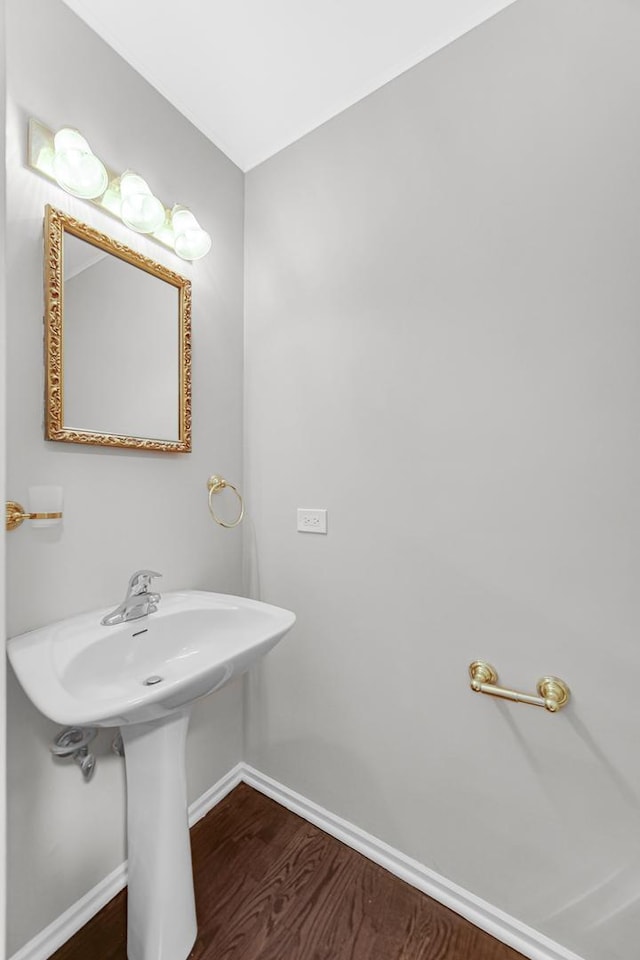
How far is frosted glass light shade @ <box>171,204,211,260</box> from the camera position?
1.35m

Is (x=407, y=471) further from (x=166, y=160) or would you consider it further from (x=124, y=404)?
(x=166, y=160)

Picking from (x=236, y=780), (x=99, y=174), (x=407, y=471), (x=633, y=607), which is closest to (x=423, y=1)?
(x=99, y=174)

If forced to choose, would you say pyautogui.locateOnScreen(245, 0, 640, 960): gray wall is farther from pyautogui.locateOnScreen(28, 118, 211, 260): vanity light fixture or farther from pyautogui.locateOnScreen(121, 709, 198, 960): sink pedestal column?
pyautogui.locateOnScreen(121, 709, 198, 960): sink pedestal column

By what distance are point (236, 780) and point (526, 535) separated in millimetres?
1465

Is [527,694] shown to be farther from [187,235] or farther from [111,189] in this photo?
[111,189]

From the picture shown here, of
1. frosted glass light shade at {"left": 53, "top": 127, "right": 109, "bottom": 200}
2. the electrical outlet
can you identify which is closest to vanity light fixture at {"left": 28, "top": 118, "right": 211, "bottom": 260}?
frosted glass light shade at {"left": 53, "top": 127, "right": 109, "bottom": 200}

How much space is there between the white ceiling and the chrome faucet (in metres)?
1.53

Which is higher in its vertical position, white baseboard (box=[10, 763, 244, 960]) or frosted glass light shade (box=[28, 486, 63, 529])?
frosted glass light shade (box=[28, 486, 63, 529])

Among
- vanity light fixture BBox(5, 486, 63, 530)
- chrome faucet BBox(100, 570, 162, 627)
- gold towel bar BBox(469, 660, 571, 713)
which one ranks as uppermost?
vanity light fixture BBox(5, 486, 63, 530)

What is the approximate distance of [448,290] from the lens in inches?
47.7

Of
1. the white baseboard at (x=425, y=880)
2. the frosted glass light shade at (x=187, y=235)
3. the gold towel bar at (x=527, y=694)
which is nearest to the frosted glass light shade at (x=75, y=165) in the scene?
the frosted glass light shade at (x=187, y=235)

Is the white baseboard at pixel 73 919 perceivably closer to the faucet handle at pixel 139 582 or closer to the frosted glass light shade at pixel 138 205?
the faucet handle at pixel 139 582

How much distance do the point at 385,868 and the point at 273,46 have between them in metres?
2.53

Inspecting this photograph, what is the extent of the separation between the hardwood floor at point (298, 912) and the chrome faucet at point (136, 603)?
2.79 ft
